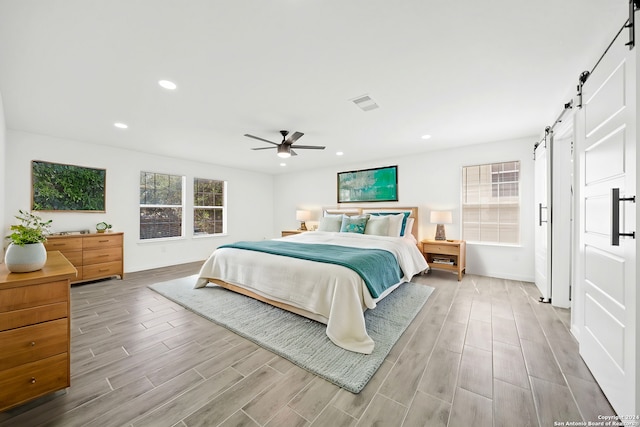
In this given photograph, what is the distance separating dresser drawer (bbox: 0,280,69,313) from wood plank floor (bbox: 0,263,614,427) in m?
0.63

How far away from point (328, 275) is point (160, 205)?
466 centimetres

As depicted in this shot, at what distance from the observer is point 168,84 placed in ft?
7.86

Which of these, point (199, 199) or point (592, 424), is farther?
point (199, 199)

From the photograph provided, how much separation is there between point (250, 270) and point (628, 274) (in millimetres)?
3228

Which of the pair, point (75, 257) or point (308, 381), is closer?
point (308, 381)

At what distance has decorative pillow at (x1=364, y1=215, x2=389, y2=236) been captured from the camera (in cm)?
447

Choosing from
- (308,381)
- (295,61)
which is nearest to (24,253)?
(308,381)

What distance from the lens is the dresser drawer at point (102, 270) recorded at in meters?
3.95

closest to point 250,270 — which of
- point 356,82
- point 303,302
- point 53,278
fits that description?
point 303,302

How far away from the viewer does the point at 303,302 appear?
8.64 feet

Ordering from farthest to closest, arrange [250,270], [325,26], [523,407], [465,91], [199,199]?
[199,199] < [250,270] < [465,91] < [325,26] < [523,407]

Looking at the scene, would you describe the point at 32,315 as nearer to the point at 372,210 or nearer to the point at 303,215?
the point at 372,210

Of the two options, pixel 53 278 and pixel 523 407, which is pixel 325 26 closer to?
pixel 53 278

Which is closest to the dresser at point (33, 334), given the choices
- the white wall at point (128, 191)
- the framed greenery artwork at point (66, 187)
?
the white wall at point (128, 191)
